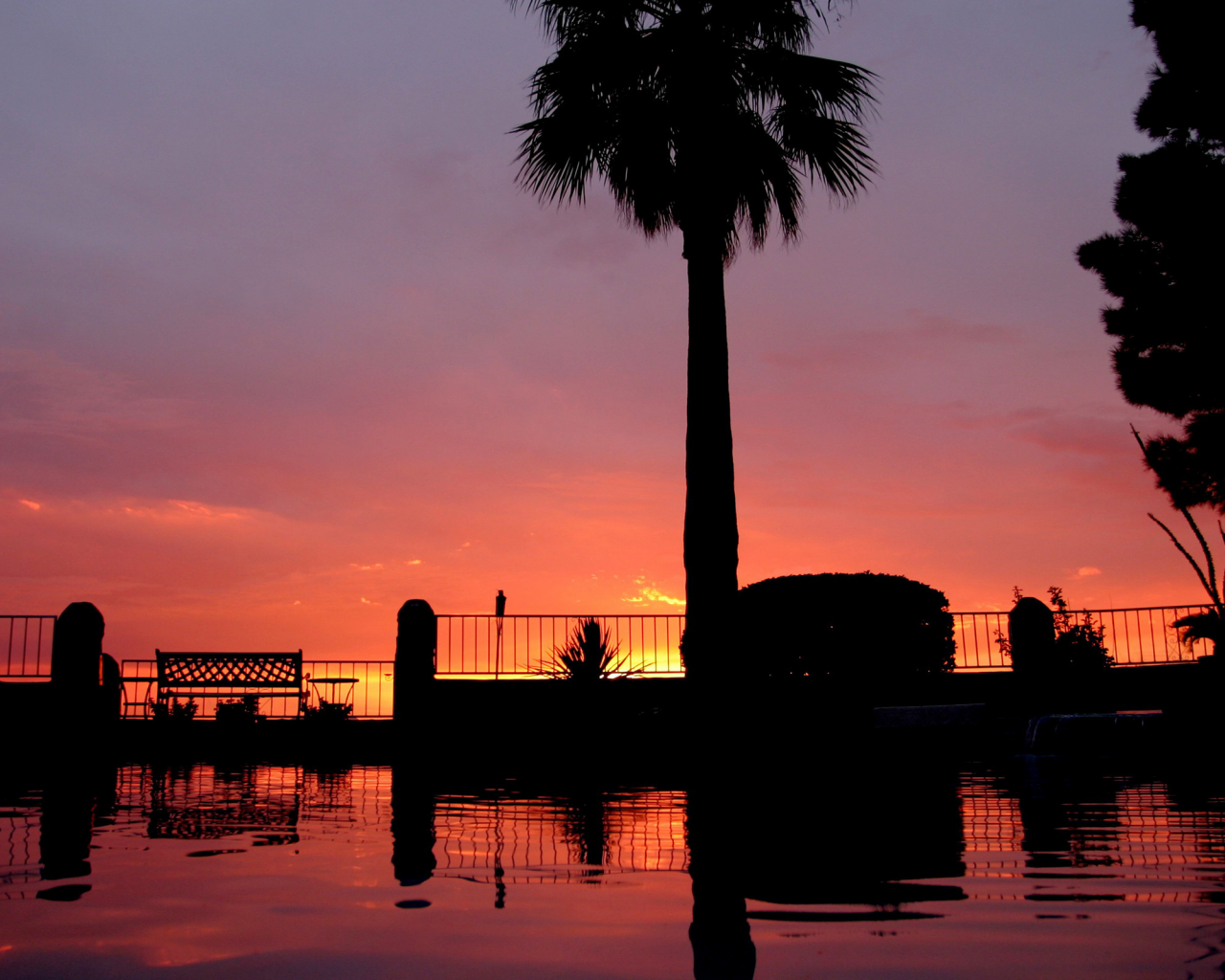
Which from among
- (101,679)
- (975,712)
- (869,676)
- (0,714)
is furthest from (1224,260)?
(0,714)

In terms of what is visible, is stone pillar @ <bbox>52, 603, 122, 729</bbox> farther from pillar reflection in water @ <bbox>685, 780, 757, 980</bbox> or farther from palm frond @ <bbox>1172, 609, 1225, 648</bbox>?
palm frond @ <bbox>1172, 609, 1225, 648</bbox>

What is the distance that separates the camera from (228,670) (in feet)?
51.4

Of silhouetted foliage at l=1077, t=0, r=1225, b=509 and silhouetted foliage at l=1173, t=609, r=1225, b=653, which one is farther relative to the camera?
silhouetted foliage at l=1077, t=0, r=1225, b=509

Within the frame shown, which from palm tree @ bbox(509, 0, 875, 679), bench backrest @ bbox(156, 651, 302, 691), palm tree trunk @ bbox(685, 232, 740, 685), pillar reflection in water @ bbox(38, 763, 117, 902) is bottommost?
pillar reflection in water @ bbox(38, 763, 117, 902)

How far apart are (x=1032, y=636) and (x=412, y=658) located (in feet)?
33.0

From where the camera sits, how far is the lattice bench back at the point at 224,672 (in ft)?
50.5

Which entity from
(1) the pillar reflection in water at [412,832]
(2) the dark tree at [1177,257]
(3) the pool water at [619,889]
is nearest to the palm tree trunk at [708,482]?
(1) the pillar reflection in water at [412,832]

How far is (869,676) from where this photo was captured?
13.5 meters

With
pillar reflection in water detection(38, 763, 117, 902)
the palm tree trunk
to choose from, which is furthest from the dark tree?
pillar reflection in water detection(38, 763, 117, 902)

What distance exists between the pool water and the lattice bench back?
10.5m

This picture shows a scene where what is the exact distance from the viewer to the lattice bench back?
15406mm

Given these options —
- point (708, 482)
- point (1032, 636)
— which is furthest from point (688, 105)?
point (1032, 636)

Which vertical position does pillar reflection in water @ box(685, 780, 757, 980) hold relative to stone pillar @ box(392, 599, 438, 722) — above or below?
below

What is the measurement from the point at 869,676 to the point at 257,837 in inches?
421
